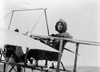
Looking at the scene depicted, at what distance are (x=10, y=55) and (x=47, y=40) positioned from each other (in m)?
1.24

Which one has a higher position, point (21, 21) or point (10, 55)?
point (21, 21)

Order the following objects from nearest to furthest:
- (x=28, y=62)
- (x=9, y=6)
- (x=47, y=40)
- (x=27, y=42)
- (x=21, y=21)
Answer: (x=27, y=42)
(x=47, y=40)
(x=28, y=62)
(x=21, y=21)
(x=9, y=6)

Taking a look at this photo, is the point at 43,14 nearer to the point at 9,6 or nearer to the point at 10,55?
the point at 10,55

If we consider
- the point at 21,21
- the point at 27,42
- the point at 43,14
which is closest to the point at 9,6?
the point at 21,21

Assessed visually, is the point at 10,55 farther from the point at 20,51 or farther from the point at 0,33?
the point at 0,33

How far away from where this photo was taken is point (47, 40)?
8906 mm

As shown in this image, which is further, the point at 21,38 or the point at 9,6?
the point at 9,6

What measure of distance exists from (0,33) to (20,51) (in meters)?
1.26

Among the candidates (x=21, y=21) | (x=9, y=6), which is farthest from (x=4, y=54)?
(x=9, y=6)

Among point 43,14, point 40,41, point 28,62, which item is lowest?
point 28,62

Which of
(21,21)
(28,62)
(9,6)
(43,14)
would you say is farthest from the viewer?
(9,6)

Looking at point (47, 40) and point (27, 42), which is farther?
point (47, 40)

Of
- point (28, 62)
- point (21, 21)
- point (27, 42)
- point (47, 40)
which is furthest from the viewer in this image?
point (21, 21)

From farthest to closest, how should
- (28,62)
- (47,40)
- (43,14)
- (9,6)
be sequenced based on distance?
(9,6), (43,14), (28,62), (47,40)
